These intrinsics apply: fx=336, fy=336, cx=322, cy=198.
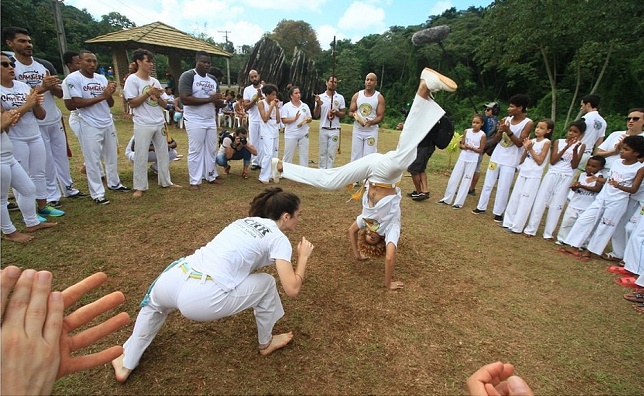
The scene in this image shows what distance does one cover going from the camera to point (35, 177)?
14.1 ft

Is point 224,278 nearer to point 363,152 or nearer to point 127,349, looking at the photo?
point 127,349

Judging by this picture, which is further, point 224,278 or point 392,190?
point 392,190

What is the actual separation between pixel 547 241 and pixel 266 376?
4887 millimetres

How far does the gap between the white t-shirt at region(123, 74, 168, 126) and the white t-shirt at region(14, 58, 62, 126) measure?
37.6 inches

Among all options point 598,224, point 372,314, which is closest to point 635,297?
point 598,224

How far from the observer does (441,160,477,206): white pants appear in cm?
635

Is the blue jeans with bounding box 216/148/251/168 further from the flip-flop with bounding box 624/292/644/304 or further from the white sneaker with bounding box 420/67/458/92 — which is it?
the flip-flop with bounding box 624/292/644/304

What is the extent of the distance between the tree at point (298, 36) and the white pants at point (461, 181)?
40469 mm

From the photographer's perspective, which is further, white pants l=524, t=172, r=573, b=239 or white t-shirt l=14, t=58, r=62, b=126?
white pants l=524, t=172, r=573, b=239

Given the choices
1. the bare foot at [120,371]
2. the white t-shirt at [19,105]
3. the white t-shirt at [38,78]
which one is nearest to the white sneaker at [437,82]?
the bare foot at [120,371]

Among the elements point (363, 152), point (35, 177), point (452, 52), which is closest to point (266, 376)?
point (35, 177)

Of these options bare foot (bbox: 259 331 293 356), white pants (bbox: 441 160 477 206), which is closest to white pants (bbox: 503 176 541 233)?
white pants (bbox: 441 160 477 206)

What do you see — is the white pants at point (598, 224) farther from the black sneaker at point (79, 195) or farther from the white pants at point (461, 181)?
the black sneaker at point (79, 195)

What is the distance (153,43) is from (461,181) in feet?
45.0
